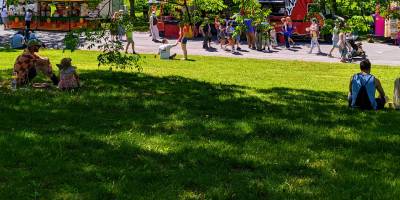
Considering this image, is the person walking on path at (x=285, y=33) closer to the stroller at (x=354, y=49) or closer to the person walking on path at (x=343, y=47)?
the stroller at (x=354, y=49)

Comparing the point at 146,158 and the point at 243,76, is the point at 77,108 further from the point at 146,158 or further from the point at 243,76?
the point at 243,76

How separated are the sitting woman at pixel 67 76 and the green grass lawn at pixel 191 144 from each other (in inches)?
14.0

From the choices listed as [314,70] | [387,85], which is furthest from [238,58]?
[387,85]

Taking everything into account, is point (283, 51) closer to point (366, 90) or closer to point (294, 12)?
point (294, 12)

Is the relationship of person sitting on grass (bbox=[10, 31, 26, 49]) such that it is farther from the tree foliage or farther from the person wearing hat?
the person wearing hat

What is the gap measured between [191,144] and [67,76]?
5.55 meters

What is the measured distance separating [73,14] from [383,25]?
19.8 meters

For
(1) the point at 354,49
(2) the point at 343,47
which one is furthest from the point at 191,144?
(1) the point at 354,49

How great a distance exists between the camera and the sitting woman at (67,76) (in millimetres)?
12241

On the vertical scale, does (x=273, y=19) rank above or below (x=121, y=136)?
above

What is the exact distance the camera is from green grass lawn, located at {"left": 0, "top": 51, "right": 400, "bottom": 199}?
5.84 m

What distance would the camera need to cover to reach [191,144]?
25.2 feet

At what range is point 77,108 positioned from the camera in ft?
34.0

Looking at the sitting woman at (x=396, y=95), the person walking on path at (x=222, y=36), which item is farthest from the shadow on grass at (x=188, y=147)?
the person walking on path at (x=222, y=36)
